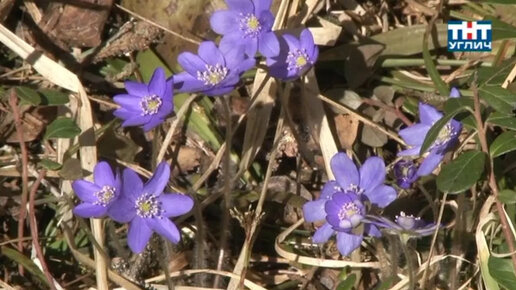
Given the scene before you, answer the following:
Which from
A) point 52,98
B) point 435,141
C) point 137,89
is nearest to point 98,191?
point 137,89

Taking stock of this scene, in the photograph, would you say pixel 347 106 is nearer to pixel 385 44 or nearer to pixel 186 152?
pixel 385 44

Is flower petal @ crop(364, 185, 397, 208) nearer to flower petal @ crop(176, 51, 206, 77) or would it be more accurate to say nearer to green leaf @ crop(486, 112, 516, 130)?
green leaf @ crop(486, 112, 516, 130)

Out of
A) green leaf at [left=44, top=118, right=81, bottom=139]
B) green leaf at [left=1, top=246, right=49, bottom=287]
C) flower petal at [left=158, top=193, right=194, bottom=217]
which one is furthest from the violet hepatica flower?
green leaf at [left=1, top=246, right=49, bottom=287]

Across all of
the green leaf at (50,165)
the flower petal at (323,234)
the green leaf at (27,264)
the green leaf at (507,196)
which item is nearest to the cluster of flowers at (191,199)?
the flower petal at (323,234)

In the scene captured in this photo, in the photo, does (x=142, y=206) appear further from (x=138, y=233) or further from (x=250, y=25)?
(x=250, y=25)

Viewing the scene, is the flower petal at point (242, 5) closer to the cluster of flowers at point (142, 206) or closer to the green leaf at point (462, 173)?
the cluster of flowers at point (142, 206)

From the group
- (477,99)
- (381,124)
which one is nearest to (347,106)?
(381,124)
